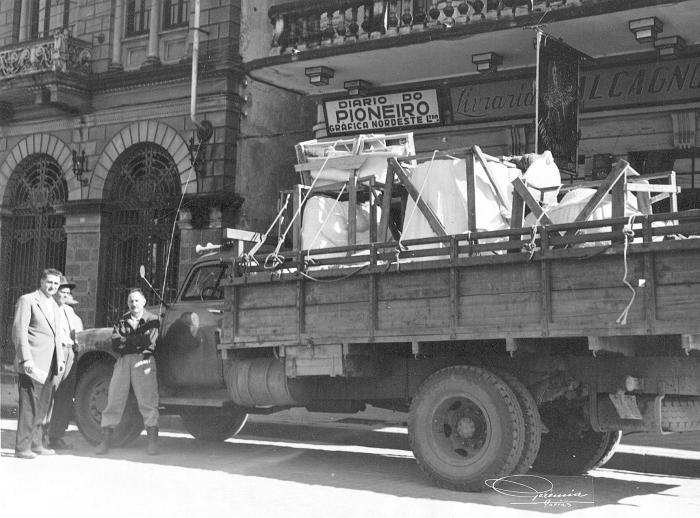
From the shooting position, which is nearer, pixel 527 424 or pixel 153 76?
pixel 527 424

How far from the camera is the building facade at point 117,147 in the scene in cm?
1777

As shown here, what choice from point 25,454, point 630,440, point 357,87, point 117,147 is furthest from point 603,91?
point 117,147

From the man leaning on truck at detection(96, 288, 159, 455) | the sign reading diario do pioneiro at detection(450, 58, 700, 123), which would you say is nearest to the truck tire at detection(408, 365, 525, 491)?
the man leaning on truck at detection(96, 288, 159, 455)

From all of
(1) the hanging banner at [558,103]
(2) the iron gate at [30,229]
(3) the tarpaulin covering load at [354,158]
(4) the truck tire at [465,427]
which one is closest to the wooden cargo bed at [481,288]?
(4) the truck tire at [465,427]

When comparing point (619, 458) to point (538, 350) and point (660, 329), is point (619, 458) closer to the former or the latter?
point (538, 350)

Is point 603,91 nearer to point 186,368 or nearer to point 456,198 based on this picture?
point 456,198

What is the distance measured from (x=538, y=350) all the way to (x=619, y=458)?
302 cm

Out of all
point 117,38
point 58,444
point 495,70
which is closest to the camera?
point 58,444

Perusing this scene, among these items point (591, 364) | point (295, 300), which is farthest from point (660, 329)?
point (295, 300)

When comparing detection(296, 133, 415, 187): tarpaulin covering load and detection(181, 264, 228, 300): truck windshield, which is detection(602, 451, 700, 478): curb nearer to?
detection(296, 133, 415, 187): tarpaulin covering load

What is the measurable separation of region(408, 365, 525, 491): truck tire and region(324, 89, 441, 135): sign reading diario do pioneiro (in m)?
8.89

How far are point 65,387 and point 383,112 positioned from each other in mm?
7866

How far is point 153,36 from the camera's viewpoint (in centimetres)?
1877

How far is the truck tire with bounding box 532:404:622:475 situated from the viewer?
27.3 feet
